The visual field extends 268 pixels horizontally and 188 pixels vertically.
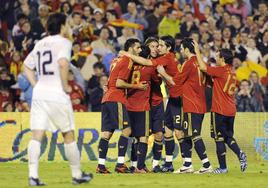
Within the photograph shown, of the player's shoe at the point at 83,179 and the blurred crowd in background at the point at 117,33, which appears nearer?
the player's shoe at the point at 83,179

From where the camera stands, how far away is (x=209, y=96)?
23.0 metres

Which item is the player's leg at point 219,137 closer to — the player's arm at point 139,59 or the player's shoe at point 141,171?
the player's shoe at point 141,171

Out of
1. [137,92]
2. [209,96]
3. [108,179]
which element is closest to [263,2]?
[209,96]

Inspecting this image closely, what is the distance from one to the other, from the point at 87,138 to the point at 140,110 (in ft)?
16.2

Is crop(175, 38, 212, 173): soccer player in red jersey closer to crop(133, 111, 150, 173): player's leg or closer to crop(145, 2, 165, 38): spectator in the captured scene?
crop(133, 111, 150, 173): player's leg

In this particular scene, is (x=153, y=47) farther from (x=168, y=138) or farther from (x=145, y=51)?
(x=168, y=138)

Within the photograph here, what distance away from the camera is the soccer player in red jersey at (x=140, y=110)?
761 inches

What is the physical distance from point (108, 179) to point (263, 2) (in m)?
14.9

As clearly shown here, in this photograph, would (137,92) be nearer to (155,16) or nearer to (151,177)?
(151,177)

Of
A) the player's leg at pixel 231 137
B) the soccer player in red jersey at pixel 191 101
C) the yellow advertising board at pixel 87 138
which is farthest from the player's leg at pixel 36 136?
the yellow advertising board at pixel 87 138

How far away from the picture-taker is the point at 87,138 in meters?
24.1

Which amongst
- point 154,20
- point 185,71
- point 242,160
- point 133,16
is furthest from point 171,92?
point 133,16

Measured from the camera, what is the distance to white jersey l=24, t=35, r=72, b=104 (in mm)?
15297

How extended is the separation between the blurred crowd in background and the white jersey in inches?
416
